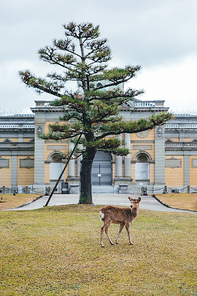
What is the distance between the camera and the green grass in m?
5.70

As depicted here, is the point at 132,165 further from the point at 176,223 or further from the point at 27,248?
the point at 27,248

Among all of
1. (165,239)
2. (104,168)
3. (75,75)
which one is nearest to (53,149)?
(104,168)

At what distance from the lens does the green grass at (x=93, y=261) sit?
18.7 feet

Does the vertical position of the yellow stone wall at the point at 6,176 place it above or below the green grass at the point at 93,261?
above

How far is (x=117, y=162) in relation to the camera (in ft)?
113

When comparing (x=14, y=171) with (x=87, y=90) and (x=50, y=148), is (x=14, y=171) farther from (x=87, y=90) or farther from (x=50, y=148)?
(x=87, y=90)

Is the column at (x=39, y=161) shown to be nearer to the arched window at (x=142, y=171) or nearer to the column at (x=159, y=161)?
the arched window at (x=142, y=171)

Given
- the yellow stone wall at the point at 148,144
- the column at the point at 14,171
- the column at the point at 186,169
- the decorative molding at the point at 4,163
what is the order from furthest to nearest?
the decorative molding at the point at 4,163 < the column at the point at 14,171 < the column at the point at 186,169 < the yellow stone wall at the point at 148,144

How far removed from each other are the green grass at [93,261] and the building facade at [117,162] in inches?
911

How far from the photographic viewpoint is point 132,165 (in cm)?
3472

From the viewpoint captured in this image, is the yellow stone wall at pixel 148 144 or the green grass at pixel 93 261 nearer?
the green grass at pixel 93 261

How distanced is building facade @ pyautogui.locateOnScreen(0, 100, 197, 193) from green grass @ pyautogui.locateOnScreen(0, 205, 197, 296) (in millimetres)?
23144

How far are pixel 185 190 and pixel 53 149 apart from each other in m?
15.2

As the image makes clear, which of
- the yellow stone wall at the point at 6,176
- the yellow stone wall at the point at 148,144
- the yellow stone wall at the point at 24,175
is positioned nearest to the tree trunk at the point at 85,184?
the yellow stone wall at the point at 148,144
